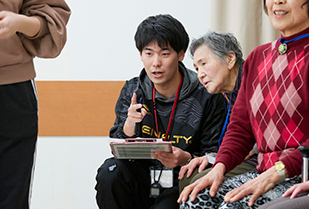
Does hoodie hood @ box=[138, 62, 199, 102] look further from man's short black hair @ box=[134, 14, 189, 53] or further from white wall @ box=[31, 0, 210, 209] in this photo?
white wall @ box=[31, 0, 210, 209]

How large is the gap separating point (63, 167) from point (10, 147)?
1614 millimetres

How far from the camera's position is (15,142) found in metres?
1.16

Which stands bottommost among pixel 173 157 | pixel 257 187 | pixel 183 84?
pixel 173 157

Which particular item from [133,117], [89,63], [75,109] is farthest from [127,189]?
[89,63]

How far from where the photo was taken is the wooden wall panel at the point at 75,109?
8.79 feet

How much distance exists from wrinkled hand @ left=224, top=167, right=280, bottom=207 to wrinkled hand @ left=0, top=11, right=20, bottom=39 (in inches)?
34.9

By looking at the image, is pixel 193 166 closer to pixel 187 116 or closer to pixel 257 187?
pixel 187 116

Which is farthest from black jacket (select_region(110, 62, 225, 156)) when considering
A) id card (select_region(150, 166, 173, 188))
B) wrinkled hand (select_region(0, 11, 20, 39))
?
wrinkled hand (select_region(0, 11, 20, 39))

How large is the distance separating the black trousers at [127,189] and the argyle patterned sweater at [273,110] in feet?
1.54

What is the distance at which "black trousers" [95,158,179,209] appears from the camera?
5.57ft

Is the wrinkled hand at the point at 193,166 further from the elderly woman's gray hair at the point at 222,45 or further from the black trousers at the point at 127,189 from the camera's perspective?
the elderly woman's gray hair at the point at 222,45

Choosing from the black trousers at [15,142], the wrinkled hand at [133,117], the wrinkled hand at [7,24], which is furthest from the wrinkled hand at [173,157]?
the wrinkled hand at [7,24]

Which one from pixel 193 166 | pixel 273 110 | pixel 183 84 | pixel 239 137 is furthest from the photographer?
pixel 183 84

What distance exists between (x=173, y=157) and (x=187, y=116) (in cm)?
28
